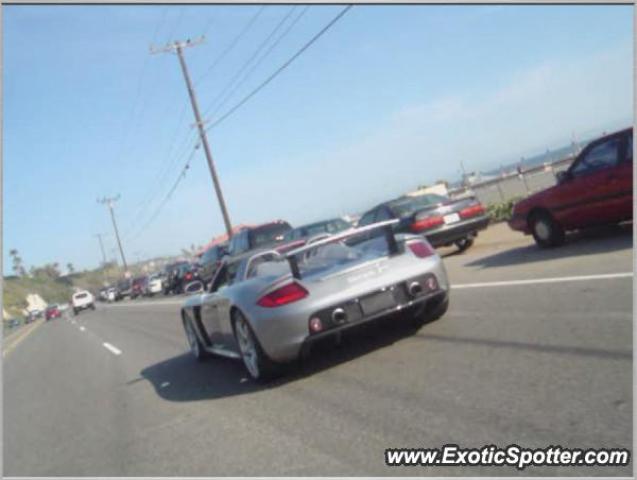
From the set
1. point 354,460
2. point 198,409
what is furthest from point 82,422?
point 354,460

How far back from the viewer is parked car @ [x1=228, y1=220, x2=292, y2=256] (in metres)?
20.7

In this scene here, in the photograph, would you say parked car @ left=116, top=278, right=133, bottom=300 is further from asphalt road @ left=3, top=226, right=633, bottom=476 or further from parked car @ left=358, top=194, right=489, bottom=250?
asphalt road @ left=3, top=226, right=633, bottom=476

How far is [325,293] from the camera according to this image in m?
6.04

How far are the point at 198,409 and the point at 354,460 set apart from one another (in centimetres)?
279

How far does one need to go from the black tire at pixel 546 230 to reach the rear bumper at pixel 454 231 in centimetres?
260

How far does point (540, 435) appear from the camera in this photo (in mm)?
3701

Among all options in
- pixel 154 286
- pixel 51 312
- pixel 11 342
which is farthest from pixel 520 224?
pixel 51 312

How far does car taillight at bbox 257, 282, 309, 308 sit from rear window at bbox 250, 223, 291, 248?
46.9 feet

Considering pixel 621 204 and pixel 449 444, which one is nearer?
pixel 449 444

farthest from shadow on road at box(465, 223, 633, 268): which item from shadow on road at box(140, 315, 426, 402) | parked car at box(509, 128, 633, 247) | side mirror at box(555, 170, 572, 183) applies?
shadow on road at box(140, 315, 426, 402)

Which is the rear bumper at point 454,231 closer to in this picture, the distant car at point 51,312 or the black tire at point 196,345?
the black tire at point 196,345

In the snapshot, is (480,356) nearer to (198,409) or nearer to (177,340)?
(198,409)

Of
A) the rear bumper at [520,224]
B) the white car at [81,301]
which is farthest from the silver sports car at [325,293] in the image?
the white car at [81,301]

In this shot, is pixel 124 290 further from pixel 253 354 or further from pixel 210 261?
pixel 253 354
